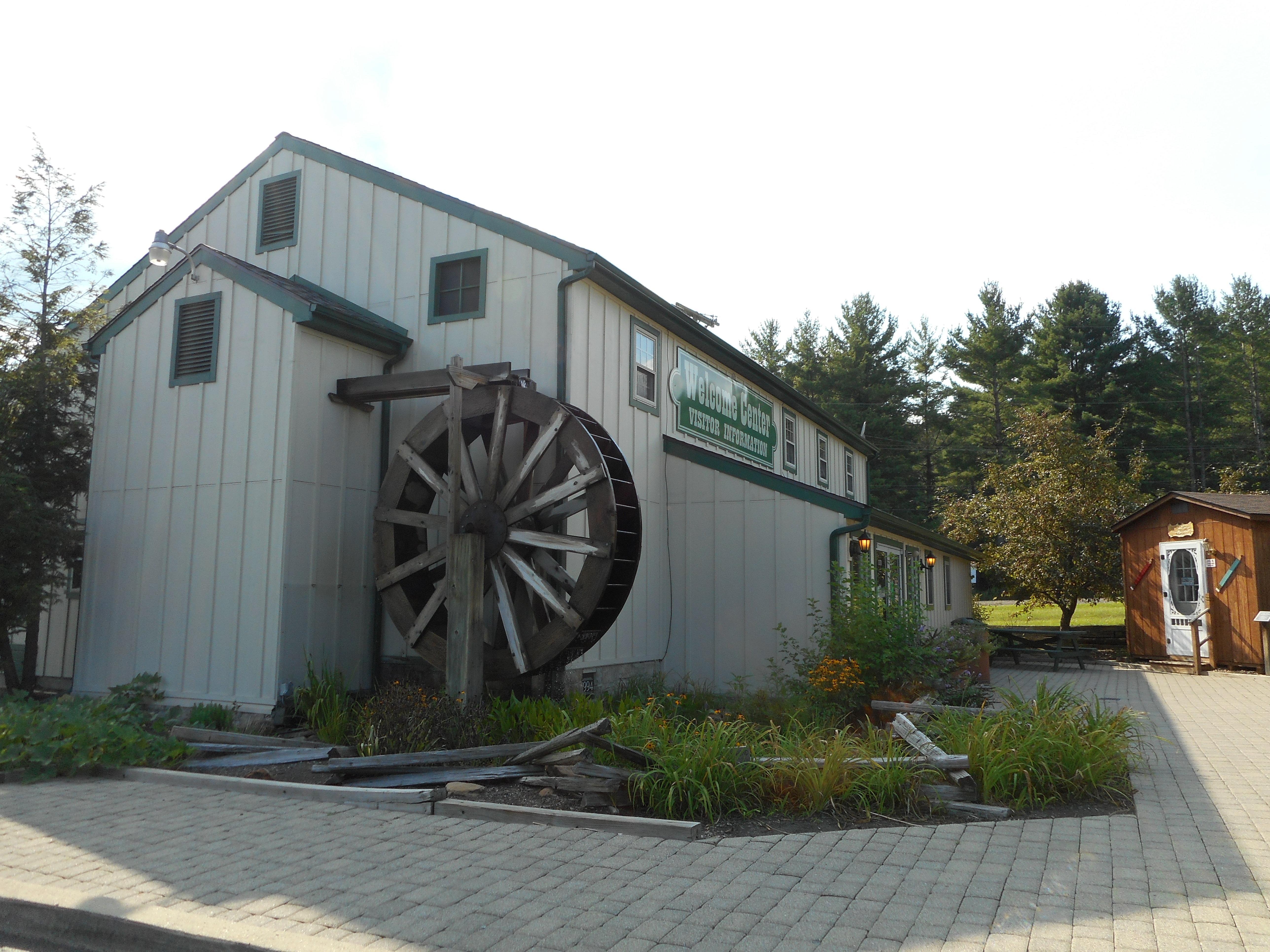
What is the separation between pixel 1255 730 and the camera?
29.3 feet

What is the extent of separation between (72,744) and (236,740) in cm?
114

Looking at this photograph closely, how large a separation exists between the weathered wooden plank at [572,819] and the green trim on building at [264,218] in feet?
27.3

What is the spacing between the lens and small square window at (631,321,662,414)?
436 inches

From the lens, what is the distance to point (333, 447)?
374 inches

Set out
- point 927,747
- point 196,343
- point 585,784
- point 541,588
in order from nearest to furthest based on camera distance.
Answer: point 585,784 < point 927,747 < point 541,588 < point 196,343

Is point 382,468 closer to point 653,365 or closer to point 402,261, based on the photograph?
point 402,261

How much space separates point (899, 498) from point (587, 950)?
1621 inches

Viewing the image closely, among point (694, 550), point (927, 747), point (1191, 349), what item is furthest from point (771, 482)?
point (1191, 349)

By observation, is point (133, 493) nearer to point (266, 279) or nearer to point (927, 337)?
point (266, 279)

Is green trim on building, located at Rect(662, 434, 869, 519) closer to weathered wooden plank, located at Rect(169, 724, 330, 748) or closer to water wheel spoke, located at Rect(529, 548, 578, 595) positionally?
water wheel spoke, located at Rect(529, 548, 578, 595)

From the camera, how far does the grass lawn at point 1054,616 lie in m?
30.4

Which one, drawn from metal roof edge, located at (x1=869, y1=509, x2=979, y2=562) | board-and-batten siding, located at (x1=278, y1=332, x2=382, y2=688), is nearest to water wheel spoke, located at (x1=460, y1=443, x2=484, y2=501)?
board-and-batten siding, located at (x1=278, y1=332, x2=382, y2=688)

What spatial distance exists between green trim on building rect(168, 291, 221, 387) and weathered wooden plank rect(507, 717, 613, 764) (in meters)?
5.69

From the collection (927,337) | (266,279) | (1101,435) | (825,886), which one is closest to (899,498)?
(927,337)
